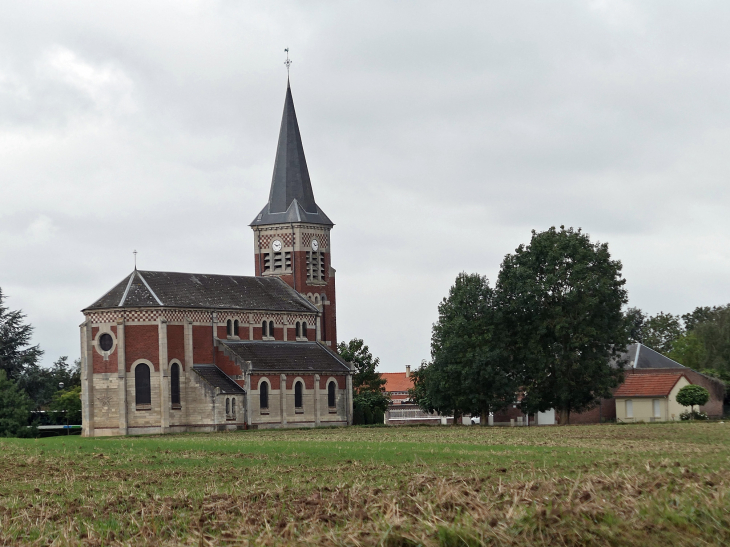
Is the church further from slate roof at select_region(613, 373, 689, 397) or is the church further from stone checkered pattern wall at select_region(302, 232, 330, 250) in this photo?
slate roof at select_region(613, 373, 689, 397)

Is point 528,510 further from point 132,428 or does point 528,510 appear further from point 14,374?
point 14,374

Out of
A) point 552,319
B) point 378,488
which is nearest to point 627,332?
point 552,319

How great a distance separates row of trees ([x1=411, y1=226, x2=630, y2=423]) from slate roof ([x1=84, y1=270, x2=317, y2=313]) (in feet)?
54.2

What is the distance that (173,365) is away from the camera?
72.0m

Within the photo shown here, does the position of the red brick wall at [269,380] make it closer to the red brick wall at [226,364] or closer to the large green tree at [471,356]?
the red brick wall at [226,364]

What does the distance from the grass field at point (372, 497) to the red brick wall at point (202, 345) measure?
40620 mm

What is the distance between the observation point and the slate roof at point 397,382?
4669 inches

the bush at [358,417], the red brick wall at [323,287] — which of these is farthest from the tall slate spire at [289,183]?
the bush at [358,417]

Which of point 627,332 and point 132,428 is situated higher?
point 627,332

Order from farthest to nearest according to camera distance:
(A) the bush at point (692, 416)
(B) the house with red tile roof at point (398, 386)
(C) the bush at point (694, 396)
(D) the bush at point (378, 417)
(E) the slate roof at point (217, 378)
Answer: (B) the house with red tile roof at point (398, 386) → (D) the bush at point (378, 417) → (E) the slate roof at point (217, 378) → (C) the bush at point (694, 396) → (A) the bush at point (692, 416)

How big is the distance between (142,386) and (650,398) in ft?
119

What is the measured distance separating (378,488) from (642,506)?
23.7ft

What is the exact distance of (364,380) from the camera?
92062mm

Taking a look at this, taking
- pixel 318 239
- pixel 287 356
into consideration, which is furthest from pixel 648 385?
pixel 318 239
